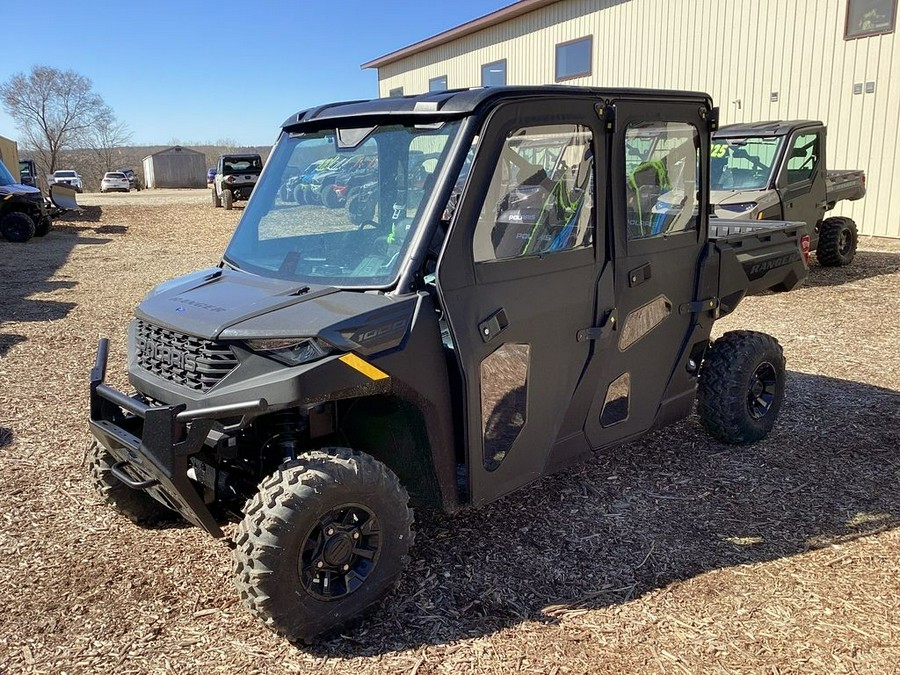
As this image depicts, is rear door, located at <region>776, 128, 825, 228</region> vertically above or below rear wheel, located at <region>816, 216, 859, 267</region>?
above

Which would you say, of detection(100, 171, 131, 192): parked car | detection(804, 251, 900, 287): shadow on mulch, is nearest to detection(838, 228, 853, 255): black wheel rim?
detection(804, 251, 900, 287): shadow on mulch

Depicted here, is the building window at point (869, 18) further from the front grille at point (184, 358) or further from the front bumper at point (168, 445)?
the front bumper at point (168, 445)

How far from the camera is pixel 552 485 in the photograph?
4.35 meters

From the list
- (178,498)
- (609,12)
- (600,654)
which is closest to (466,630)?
(600,654)

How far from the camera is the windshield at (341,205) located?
319 centimetres

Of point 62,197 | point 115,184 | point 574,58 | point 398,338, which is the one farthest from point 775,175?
point 115,184

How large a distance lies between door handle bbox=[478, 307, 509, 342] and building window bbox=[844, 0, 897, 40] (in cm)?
1405

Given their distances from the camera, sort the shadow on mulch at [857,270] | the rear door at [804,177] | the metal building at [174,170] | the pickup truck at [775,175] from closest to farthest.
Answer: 1. the pickup truck at [775,175]
2. the rear door at [804,177]
3. the shadow on mulch at [857,270]
4. the metal building at [174,170]

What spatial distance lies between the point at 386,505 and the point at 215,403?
2.49 ft

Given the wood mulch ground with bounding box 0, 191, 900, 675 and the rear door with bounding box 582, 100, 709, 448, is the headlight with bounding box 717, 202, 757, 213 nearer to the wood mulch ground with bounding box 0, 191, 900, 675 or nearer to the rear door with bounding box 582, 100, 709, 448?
the wood mulch ground with bounding box 0, 191, 900, 675

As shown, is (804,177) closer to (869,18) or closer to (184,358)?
(869,18)

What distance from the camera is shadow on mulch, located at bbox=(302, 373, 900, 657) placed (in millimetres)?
3221

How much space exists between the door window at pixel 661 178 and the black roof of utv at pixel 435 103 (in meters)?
0.26

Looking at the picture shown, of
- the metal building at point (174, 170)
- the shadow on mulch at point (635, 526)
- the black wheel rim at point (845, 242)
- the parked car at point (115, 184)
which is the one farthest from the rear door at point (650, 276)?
the metal building at point (174, 170)
